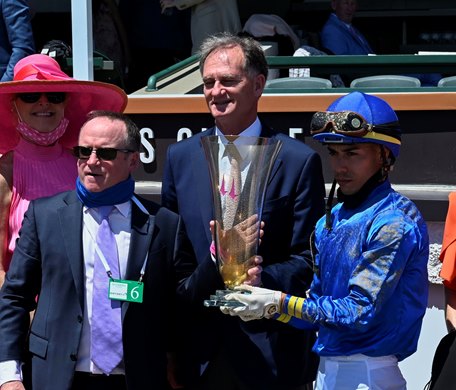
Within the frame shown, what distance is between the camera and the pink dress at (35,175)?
168 inches

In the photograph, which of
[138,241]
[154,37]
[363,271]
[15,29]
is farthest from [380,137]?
[154,37]

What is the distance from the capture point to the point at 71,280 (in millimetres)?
3766

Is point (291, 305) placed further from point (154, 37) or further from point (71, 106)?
point (154, 37)

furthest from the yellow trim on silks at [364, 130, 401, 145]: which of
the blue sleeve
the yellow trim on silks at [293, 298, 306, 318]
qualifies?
the yellow trim on silks at [293, 298, 306, 318]

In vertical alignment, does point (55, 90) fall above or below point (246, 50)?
below

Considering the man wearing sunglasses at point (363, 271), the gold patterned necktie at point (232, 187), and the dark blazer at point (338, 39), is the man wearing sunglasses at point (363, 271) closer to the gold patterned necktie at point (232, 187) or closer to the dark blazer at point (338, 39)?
the gold patterned necktie at point (232, 187)

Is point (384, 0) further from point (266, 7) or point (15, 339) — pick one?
point (15, 339)

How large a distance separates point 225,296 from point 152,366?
0.66 meters

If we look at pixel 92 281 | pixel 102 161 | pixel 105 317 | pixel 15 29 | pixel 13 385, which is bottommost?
pixel 13 385

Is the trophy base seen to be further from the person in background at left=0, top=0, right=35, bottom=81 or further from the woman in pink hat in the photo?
the person in background at left=0, top=0, right=35, bottom=81

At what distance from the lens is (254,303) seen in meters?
3.26

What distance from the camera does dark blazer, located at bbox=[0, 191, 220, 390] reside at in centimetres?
374

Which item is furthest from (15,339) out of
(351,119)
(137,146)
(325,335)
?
(351,119)

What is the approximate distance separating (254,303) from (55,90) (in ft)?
5.39
